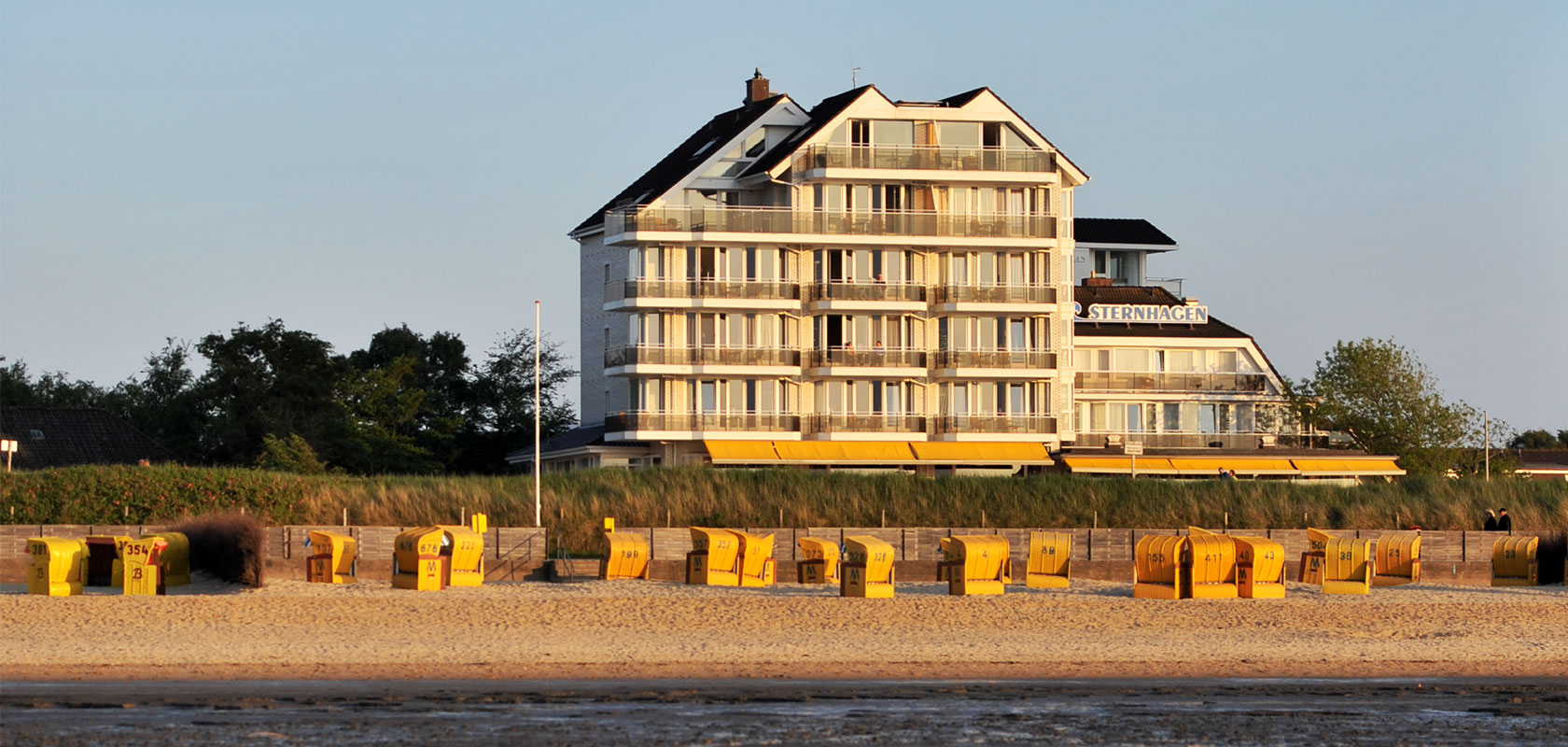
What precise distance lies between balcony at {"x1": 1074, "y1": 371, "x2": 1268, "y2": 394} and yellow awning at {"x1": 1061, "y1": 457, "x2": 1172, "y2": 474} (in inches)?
213

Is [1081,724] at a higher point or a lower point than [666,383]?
lower

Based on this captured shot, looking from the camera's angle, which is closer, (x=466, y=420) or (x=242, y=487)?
(x=242, y=487)

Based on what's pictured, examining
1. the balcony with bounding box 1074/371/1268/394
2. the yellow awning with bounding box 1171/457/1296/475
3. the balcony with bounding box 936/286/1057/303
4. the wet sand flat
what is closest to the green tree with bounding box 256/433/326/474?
the balcony with bounding box 936/286/1057/303

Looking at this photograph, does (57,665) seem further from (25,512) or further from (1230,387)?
(1230,387)

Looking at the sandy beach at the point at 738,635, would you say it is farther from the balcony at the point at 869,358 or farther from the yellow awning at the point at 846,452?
the balcony at the point at 869,358

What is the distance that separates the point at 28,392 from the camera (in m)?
94.3

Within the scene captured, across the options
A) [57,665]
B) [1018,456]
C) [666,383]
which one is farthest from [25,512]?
Result: [1018,456]

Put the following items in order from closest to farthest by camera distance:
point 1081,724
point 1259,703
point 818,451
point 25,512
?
point 1081,724 → point 1259,703 → point 25,512 → point 818,451

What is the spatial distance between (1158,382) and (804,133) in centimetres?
1916

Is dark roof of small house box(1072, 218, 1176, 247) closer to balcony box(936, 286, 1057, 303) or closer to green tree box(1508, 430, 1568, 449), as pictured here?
balcony box(936, 286, 1057, 303)

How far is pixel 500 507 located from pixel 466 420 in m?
38.8

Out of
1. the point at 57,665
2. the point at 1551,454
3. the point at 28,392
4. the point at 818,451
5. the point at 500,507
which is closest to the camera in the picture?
the point at 57,665

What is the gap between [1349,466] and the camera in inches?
3076

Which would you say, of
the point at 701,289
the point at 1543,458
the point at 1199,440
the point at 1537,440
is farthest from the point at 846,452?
the point at 1537,440
